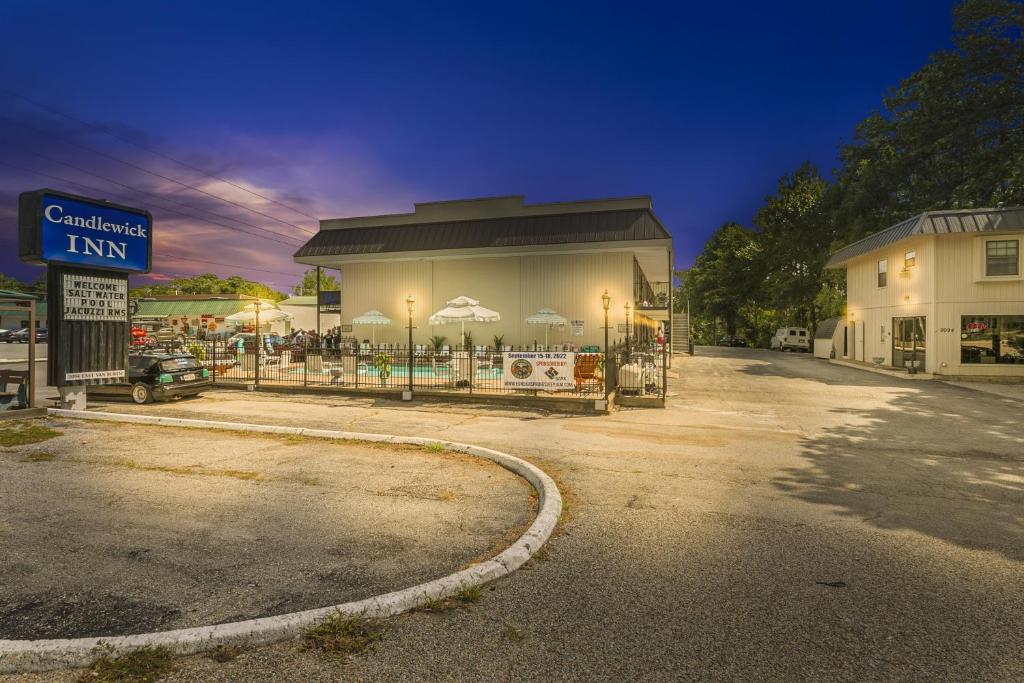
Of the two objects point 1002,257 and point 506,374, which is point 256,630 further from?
point 1002,257

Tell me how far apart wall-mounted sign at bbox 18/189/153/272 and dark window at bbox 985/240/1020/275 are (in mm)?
32305

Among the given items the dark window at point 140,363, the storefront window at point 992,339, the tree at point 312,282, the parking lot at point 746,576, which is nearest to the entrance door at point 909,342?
the storefront window at point 992,339

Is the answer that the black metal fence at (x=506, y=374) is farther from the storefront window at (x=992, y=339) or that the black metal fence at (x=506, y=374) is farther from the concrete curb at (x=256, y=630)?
the storefront window at (x=992, y=339)

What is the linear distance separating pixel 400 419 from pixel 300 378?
30.9 ft

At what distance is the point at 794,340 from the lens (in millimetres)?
50156

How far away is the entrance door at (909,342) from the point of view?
999 inches

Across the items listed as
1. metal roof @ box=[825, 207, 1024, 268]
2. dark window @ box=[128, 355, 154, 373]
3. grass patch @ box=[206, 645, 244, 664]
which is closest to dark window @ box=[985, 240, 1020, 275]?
metal roof @ box=[825, 207, 1024, 268]

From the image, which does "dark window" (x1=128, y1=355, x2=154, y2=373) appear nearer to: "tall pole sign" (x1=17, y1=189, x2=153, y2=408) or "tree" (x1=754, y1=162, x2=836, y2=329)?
"tall pole sign" (x1=17, y1=189, x2=153, y2=408)

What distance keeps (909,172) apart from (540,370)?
4072 centimetres

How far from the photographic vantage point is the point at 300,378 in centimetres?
2067

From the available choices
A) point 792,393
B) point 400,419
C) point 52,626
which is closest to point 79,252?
point 400,419

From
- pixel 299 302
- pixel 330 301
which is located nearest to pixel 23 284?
pixel 299 302

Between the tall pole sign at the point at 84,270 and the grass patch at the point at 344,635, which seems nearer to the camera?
the grass patch at the point at 344,635

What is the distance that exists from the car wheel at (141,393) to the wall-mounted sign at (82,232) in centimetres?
505
